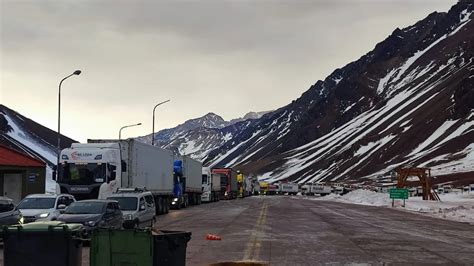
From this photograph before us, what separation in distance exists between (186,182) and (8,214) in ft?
107

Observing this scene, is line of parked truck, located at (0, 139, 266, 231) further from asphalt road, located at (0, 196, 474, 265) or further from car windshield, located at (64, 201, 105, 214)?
asphalt road, located at (0, 196, 474, 265)

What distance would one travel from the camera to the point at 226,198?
77.1 meters

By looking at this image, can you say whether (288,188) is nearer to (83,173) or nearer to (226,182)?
(226,182)

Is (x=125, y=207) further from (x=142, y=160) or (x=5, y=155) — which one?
(x=5, y=155)

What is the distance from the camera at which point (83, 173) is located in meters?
28.5

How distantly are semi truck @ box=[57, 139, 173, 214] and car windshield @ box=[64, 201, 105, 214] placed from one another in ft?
19.3

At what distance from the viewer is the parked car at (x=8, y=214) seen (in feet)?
55.9

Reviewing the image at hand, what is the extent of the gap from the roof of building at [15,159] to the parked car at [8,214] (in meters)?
25.5

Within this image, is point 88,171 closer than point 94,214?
No

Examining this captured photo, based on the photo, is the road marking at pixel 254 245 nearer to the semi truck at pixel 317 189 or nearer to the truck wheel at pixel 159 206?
the truck wheel at pixel 159 206

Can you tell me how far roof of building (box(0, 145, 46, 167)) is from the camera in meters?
43.2

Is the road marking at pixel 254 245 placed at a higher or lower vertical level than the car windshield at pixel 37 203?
lower

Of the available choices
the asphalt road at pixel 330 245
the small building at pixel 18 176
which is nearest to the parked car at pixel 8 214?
the asphalt road at pixel 330 245

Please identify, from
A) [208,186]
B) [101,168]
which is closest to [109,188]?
[101,168]
